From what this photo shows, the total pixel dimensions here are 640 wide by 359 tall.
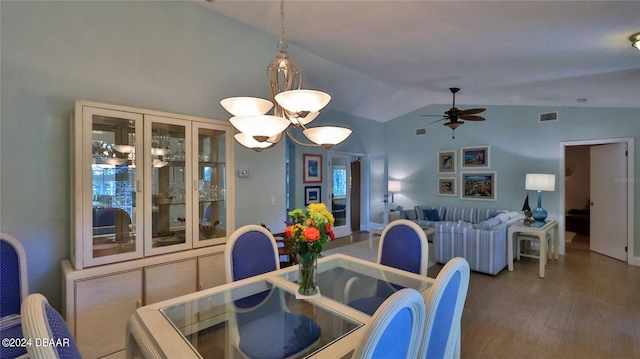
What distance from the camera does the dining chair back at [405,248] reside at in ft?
7.15

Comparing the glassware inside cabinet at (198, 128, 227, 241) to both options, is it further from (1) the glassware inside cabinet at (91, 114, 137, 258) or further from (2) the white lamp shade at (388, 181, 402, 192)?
(2) the white lamp shade at (388, 181, 402, 192)

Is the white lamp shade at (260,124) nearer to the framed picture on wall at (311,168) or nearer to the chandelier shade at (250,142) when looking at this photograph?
the chandelier shade at (250,142)

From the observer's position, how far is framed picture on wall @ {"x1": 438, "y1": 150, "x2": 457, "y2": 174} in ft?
21.4

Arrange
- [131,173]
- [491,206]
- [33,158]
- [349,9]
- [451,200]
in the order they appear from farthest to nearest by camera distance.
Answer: [451,200] → [491,206] → [349,9] → [131,173] → [33,158]

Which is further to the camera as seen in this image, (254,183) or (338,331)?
(254,183)

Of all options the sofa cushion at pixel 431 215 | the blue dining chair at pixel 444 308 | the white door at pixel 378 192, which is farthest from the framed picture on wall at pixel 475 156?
the blue dining chair at pixel 444 308

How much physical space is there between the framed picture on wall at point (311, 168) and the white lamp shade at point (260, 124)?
14.6 feet

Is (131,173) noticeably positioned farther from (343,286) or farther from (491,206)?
(491,206)

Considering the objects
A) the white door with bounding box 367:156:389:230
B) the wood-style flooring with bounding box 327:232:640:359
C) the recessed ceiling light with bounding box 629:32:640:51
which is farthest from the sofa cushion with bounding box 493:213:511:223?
the white door with bounding box 367:156:389:230

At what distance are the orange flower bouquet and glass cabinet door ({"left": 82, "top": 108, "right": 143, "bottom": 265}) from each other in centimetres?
145

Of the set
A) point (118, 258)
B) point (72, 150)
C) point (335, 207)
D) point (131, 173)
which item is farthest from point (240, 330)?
point (335, 207)

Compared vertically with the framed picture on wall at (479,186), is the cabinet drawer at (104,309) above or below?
below

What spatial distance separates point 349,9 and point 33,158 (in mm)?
2755

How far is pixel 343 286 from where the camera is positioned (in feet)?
6.31
